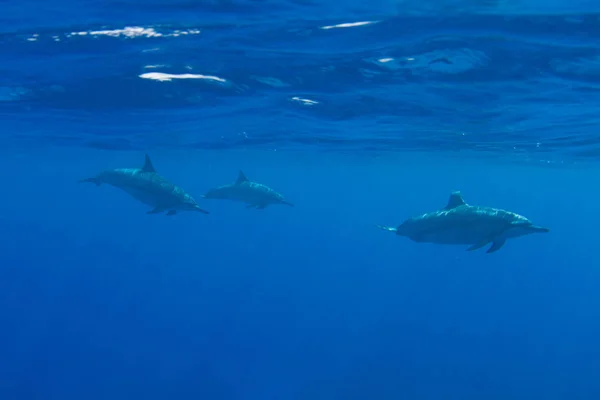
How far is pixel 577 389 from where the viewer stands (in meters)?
28.7

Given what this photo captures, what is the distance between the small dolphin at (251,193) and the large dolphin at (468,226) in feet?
25.0

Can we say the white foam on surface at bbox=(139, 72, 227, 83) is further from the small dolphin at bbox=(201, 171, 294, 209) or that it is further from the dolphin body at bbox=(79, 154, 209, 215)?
the dolphin body at bbox=(79, 154, 209, 215)

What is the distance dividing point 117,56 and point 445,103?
12.0 metres

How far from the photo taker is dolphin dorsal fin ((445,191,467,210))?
1127 centimetres

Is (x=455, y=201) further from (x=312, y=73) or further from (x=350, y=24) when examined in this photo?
(x=312, y=73)

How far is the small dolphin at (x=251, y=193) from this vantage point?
59.8ft

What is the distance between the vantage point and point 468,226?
1037 cm

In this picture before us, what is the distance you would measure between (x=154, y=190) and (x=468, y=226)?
7.49 meters

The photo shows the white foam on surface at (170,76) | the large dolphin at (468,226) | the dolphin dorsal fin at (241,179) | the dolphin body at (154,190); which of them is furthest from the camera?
the dolphin dorsal fin at (241,179)

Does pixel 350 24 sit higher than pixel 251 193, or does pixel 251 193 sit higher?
pixel 350 24

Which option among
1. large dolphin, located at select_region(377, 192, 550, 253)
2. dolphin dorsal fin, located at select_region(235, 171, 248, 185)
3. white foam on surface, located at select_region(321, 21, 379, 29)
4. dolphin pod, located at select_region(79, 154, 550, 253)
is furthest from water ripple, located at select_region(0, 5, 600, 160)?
large dolphin, located at select_region(377, 192, 550, 253)

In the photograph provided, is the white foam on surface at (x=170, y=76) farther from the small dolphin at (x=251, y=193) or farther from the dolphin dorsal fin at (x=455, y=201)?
the dolphin dorsal fin at (x=455, y=201)

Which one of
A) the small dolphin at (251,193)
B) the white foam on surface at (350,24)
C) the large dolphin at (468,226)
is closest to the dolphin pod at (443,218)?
the large dolphin at (468,226)

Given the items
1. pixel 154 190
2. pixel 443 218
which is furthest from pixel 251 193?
pixel 443 218
